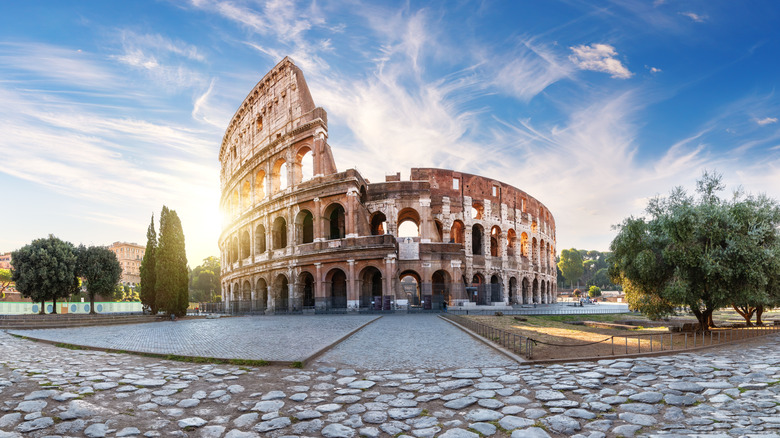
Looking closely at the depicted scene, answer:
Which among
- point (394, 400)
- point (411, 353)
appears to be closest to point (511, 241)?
point (411, 353)

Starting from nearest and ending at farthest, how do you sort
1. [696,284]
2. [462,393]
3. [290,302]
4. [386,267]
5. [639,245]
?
1. [462,393]
2. [696,284]
3. [639,245]
4. [386,267]
5. [290,302]

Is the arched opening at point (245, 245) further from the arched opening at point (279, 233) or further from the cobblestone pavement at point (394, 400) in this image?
the cobblestone pavement at point (394, 400)

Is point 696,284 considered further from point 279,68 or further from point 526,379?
point 279,68

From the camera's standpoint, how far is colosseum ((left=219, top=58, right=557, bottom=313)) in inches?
1130

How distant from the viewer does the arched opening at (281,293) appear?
3170 cm

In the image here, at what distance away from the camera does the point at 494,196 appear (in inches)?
1618

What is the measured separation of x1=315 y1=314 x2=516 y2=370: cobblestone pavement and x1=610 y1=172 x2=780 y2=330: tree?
6.50 m

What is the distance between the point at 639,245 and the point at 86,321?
26.0 meters

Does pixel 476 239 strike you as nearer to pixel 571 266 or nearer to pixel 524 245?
pixel 524 245

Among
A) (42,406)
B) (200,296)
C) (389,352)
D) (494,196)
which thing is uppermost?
(494,196)

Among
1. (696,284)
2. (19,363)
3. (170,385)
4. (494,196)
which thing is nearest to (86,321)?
(19,363)

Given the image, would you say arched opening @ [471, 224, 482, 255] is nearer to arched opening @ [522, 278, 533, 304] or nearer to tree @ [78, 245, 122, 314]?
arched opening @ [522, 278, 533, 304]

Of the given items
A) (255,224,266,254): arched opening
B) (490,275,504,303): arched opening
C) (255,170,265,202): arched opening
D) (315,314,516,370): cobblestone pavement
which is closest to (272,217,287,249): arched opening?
(255,224,266,254): arched opening

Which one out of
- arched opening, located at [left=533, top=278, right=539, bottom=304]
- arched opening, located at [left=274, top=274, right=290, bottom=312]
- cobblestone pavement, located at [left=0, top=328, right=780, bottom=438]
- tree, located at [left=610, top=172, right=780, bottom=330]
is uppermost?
tree, located at [left=610, top=172, right=780, bottom=330]
